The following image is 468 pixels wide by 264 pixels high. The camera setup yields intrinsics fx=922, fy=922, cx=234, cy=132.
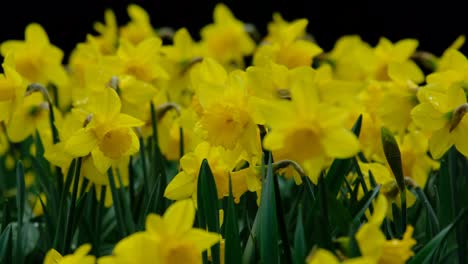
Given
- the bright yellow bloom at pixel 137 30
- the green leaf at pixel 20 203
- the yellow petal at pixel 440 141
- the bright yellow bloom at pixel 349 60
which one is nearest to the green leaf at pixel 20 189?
the green leaf at pixel 20 203

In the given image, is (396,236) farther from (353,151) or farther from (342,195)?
(353,151)

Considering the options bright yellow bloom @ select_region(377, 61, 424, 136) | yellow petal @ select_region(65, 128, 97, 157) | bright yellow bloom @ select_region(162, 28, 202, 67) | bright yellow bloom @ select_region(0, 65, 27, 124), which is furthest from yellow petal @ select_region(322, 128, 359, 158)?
bright yellow bloom @ select_region(162, 28, 202, 67)

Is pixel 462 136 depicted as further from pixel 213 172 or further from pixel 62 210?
pixel 62 210

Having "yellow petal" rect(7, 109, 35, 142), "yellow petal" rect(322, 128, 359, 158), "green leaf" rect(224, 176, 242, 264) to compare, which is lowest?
"green leaf" rect(224, 176, 242, 264)

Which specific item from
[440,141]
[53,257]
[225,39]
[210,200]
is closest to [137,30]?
[225,39]

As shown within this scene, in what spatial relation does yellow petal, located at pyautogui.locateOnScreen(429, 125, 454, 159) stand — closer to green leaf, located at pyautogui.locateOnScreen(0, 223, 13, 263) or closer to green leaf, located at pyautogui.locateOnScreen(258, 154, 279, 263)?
green leaf, located at pyautogui.locateOnScreen(258, 154, 279, 263)

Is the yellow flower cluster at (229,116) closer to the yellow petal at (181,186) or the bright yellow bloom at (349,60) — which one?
the yellow petal at (181,186)

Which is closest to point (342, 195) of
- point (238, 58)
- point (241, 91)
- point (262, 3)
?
point (241, 91)
